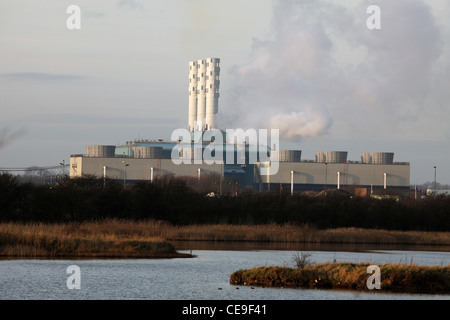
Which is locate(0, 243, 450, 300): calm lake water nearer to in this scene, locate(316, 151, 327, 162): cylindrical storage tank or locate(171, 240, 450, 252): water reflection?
locate(171, 240, 450, 252): water reflection

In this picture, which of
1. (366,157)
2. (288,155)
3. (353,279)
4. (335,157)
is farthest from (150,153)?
(353,279)

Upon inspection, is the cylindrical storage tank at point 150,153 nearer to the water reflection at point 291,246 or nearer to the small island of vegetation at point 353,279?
the water reflection at point 291,246

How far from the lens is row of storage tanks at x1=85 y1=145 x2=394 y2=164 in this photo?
180 meters

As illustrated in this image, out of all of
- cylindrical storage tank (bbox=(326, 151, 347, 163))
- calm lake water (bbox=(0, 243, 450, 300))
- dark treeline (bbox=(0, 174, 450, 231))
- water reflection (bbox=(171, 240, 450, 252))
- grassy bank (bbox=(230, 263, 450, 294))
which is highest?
cylindrical storage tank (bbox=(326, 151, 347, 163))

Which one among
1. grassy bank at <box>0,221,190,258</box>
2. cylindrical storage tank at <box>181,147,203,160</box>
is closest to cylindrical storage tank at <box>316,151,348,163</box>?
cylindrical storage tank at <box>181,147,203,160</box>

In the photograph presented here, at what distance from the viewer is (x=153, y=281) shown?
35562 millimetres

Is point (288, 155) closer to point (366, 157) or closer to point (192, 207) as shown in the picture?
point (366, 157)

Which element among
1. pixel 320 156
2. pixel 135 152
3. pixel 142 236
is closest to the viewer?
pixel 142 236

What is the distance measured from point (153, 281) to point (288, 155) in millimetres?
145181

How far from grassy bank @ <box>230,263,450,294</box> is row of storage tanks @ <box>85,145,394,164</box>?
145m

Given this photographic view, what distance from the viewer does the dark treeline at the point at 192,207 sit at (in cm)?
6431

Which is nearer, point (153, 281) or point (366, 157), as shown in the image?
point (153, 281)

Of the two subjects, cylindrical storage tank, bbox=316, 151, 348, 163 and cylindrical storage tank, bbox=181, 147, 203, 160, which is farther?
cylindrical storage tank, bbox=181, 147, 203, 160

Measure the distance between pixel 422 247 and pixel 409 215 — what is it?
13.2m
